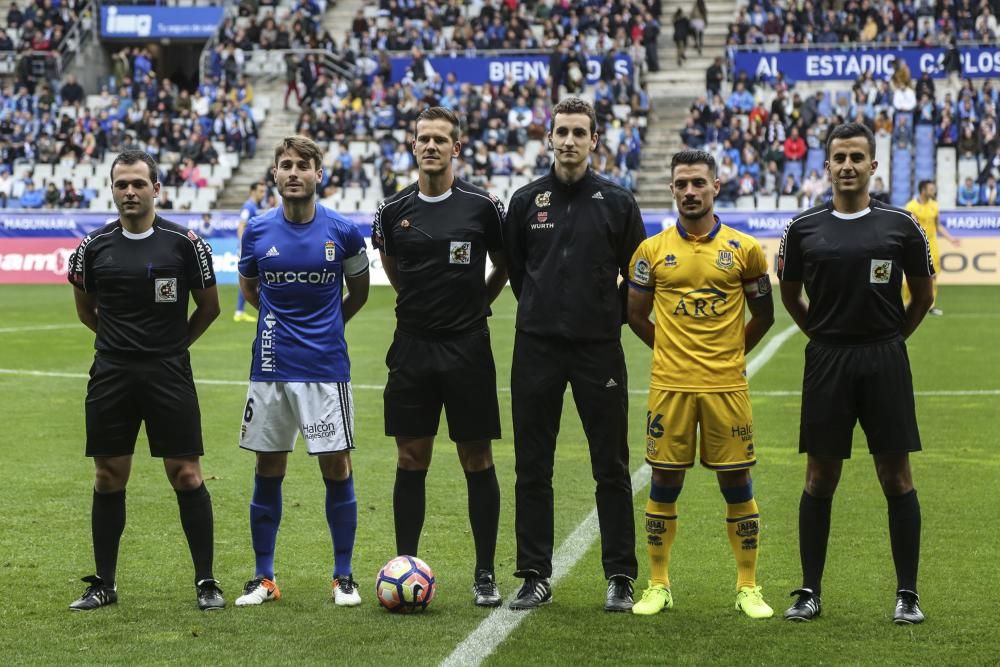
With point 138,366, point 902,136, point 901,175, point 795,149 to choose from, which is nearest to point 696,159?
point 138,366

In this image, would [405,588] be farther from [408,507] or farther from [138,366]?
[138,366]

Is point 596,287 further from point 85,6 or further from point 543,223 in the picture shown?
point 85,6

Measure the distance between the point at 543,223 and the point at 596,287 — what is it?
1.24ft

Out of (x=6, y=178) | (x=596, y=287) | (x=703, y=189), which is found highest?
(x=703, y=189)

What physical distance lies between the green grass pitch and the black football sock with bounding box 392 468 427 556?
28 cm

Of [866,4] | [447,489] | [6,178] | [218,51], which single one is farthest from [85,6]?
[447,489]

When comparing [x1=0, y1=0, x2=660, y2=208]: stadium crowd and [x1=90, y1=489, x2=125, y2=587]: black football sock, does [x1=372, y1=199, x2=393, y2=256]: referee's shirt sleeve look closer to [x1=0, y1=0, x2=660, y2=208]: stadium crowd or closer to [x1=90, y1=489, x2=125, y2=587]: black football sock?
[x1=90, y1=489, x2=125, y2=587]: black football sock

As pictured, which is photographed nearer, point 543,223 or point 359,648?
point 359,648

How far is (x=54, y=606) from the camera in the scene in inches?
246

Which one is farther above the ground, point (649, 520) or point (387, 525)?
point (649, 520)

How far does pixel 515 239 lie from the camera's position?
21.2ft

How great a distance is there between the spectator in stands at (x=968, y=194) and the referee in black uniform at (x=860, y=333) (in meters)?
26.3

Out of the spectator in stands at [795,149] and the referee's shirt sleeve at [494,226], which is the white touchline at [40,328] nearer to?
the referee's shirt sleeve at [494,226]

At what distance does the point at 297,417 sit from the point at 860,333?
8.35 ft
